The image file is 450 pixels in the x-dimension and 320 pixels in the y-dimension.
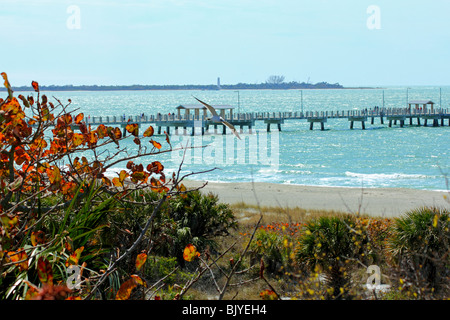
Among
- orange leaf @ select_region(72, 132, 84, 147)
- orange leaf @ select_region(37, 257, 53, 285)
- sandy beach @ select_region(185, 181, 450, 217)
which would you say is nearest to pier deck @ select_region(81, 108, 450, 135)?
sandy beach @ select_region(185, 181, 450, 217)

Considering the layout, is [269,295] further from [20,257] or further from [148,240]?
[148,240]

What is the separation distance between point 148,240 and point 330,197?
2427 cm

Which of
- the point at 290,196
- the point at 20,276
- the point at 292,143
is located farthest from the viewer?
the point at 292,143

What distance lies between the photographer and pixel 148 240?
19.0ft

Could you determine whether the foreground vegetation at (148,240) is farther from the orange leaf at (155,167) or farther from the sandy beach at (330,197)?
the sandy beach at (330,197)

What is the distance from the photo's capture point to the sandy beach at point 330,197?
25.3m

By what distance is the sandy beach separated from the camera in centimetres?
2531

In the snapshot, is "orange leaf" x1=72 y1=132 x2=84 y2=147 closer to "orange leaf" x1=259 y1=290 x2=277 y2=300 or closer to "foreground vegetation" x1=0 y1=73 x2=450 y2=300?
"foreground vegetation" x1=0 y1=73 x2=450 y2=300

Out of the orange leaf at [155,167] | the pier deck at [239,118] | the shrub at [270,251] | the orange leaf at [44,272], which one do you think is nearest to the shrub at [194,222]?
the shrub at [270,251]
